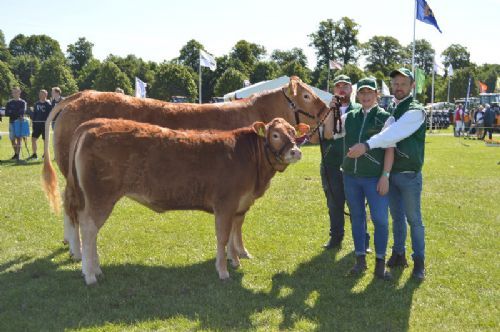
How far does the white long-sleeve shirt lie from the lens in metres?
4.91

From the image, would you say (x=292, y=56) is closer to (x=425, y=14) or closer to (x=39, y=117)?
(x=425, y=14)

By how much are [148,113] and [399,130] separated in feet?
10.4

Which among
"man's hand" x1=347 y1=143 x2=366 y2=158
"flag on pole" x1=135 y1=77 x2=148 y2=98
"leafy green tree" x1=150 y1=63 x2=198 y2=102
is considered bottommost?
"man's hand" x1=347 y1=143 x2=366 y2=158

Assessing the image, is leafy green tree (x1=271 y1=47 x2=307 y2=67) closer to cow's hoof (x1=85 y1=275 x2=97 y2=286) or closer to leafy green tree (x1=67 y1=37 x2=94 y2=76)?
leafy green tree (x1=67 y1=37 x2=94 y2=76)

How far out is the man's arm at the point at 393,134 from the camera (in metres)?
4.91

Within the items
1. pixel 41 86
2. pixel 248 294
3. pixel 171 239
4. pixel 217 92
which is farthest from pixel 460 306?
pixel 41 86

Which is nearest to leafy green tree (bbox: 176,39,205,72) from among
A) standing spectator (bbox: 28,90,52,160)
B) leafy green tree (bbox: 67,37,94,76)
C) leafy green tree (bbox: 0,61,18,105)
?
leafy green tree (bbox: 0,61,18,105)

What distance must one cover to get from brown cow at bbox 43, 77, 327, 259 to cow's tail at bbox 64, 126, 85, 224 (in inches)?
10.6

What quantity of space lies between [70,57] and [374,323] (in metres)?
109

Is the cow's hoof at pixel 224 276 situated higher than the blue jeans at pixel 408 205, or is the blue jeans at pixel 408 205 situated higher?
the blue jeans at pixel 408 205

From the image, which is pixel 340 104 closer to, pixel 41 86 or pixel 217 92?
pixel 217 92

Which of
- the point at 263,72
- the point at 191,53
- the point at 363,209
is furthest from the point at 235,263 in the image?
the point at 191,53

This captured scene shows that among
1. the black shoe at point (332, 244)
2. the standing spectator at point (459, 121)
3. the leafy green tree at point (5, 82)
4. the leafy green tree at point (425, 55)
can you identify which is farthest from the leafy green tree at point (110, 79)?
the leafy green tree at point (425, 55)

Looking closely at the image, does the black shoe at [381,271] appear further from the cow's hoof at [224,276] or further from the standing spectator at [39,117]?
the standing spectator at [39,117]
